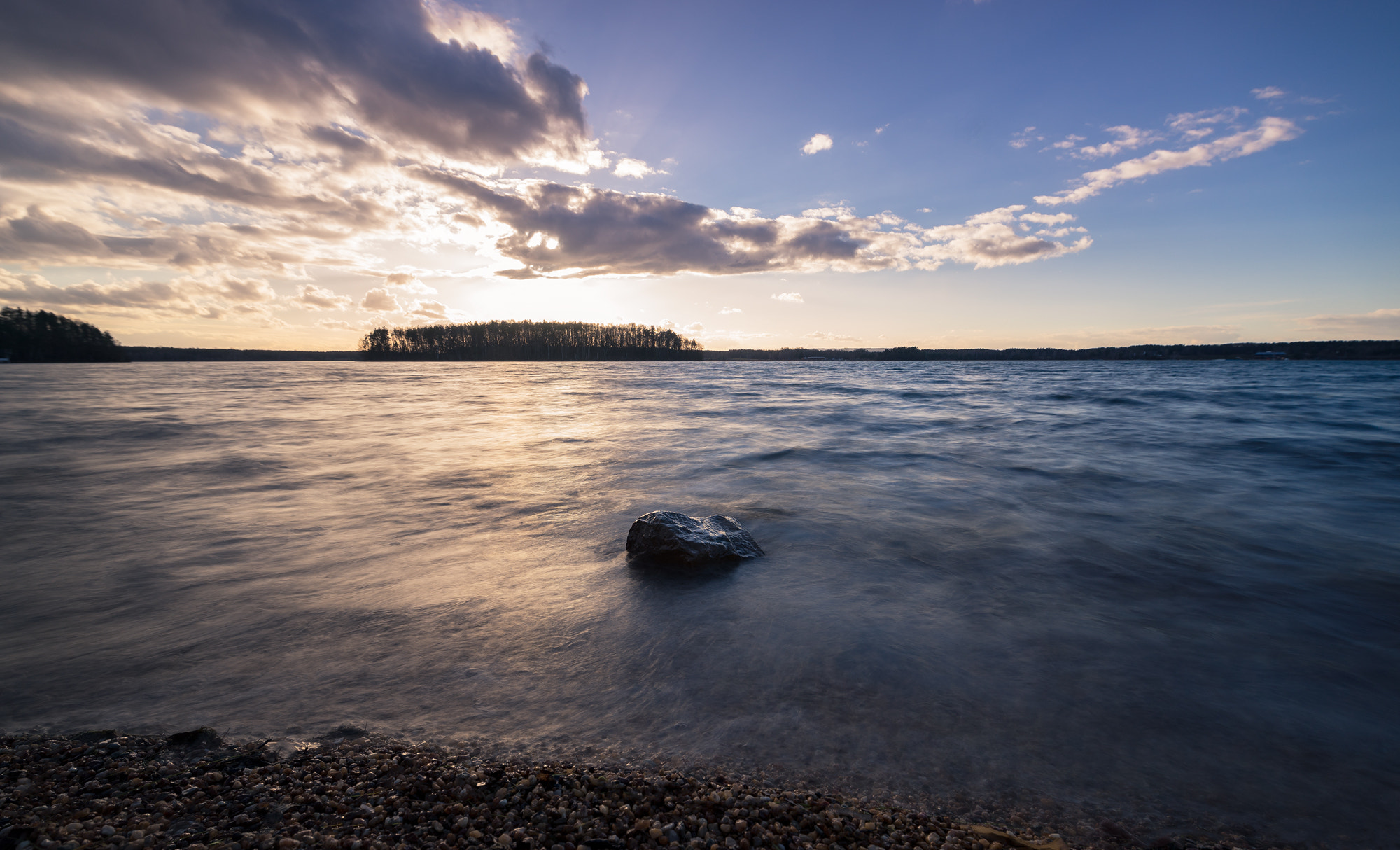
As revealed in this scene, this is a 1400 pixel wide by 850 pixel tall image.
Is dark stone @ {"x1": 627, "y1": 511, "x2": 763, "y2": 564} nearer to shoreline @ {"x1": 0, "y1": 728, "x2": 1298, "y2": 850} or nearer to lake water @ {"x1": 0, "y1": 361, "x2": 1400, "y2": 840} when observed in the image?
lake water @ {"x1": 0, "y1": 361, "x2": 1400, "y2": 840}

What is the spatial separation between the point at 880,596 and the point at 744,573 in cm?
125

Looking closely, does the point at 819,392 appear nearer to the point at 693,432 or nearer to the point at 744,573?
the point at 693,432

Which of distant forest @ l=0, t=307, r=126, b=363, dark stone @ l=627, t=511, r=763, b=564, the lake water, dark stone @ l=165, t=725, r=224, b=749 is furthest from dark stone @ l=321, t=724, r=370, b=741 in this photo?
distant forest @ l=0, t=307, r=126, b=363

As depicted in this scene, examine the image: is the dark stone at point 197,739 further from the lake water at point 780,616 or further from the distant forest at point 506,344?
the distant forest at point 506,344

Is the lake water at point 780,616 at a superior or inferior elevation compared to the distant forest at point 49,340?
inferior

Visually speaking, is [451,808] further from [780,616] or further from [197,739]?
[780,616]

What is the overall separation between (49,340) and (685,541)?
135m

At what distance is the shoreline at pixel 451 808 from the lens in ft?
6.36

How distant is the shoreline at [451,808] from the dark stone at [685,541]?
257 cm

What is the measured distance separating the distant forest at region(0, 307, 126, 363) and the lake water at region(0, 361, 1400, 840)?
119567 mm

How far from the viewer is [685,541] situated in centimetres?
507

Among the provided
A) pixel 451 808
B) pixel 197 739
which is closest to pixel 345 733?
pixel 197 739

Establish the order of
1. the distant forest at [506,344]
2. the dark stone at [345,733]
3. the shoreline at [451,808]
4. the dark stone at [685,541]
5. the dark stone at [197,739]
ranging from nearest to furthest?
the shoreline at [451,808] → the dark stone at [197,739] → the dark stone at [345,733] → the dark stone at [685,541] → the distant forest at [506,344]

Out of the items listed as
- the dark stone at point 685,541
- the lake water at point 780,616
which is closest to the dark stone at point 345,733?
the lake water at point 780,616
